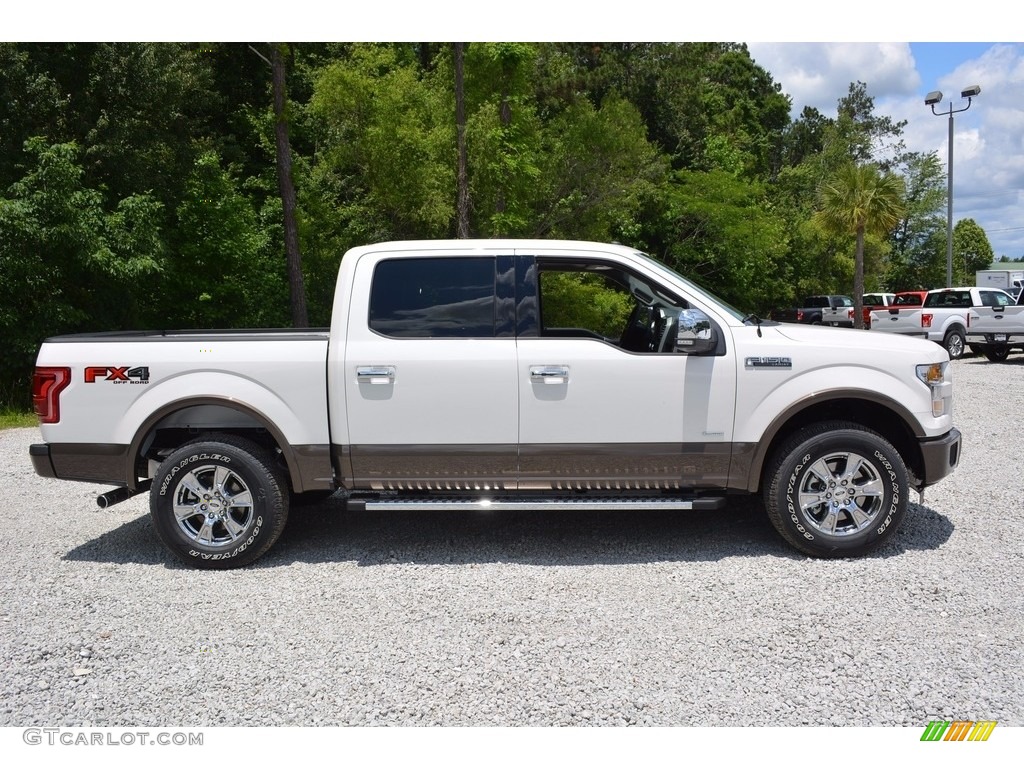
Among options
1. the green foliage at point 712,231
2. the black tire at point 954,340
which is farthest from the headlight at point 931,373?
the green foliage at point 712,231

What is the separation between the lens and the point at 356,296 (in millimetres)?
5395

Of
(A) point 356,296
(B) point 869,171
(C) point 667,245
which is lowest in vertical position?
(A) point 356,296

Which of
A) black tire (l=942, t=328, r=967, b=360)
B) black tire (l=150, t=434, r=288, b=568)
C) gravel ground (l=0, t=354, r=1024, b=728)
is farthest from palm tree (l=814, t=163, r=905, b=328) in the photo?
black tire (l=150, t=434, r=288, b=568)

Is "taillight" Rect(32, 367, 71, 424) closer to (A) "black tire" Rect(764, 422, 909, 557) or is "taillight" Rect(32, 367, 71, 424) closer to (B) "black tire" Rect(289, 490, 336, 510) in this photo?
(B) "black tire" Rect(289, 490, 336, 510)

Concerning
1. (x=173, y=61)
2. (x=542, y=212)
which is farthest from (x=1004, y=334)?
(x=173, y=61)

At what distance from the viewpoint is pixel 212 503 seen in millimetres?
5383

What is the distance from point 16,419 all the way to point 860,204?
26375 millimetres

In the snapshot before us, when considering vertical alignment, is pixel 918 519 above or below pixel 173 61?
below

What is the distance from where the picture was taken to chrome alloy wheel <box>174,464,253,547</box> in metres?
5.35

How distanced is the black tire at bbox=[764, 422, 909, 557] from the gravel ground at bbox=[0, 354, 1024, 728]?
189mm

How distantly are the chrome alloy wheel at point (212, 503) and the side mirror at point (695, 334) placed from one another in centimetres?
291

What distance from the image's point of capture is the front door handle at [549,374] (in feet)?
17.1

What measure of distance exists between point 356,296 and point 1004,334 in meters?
18.6

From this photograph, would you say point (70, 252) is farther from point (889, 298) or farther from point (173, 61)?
point (889, 298)
